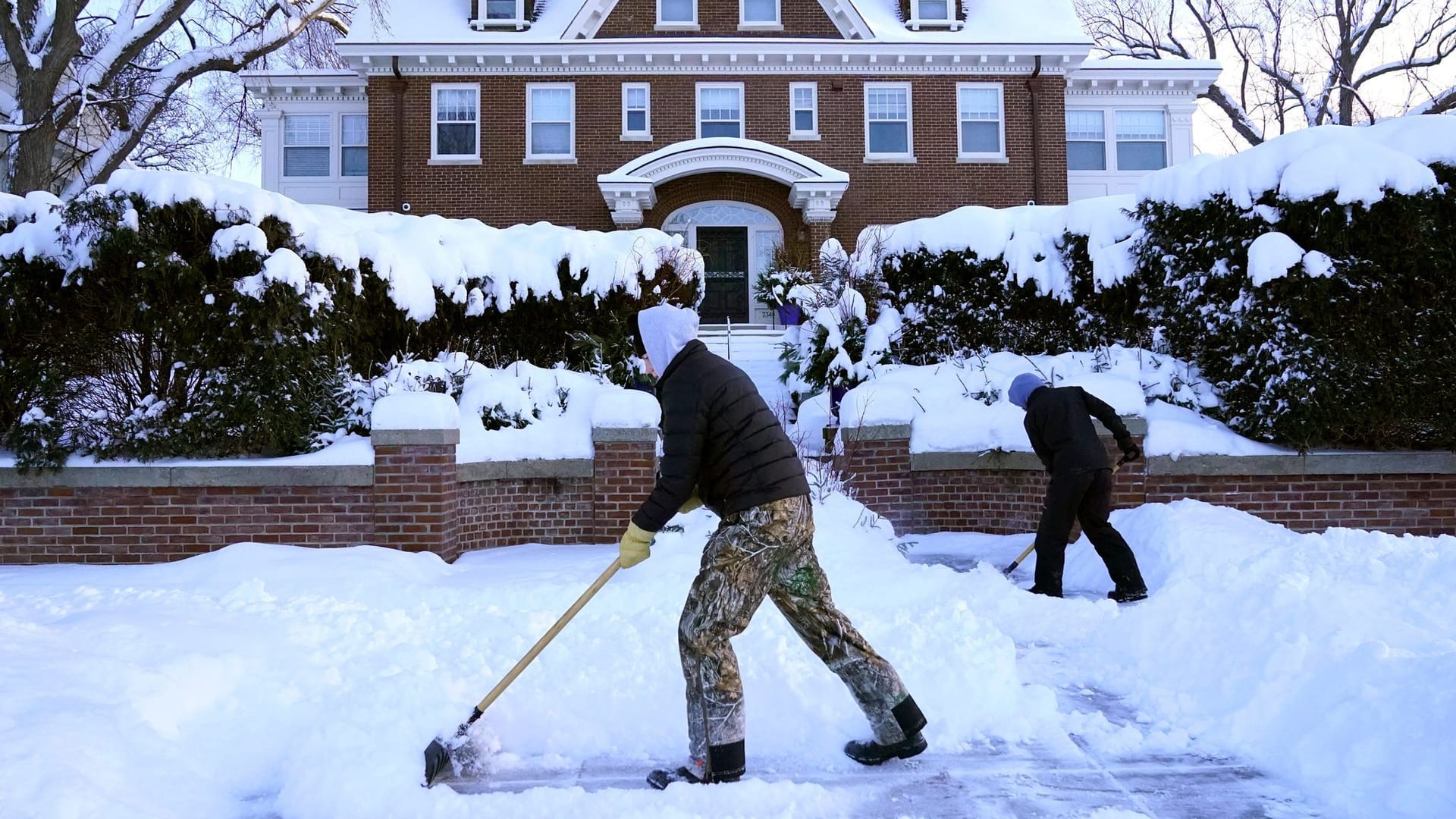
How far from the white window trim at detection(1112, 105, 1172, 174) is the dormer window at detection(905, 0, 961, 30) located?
12.7 ft

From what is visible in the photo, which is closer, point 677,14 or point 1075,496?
point 1075,496

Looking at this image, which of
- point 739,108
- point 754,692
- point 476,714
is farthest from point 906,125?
point 476,714

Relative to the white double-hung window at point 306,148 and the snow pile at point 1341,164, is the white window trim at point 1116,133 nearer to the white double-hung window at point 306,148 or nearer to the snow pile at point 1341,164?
the snow pile at point 1341,164

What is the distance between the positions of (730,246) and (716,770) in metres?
17.4

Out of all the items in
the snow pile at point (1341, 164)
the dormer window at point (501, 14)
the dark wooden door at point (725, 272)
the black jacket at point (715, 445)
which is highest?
the dormer window at point (501, 14)

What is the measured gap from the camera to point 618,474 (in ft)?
26.8

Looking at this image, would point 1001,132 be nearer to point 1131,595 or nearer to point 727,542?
point 1131,595

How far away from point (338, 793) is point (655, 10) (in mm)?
19383

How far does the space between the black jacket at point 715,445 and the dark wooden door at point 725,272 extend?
16600 millimetres

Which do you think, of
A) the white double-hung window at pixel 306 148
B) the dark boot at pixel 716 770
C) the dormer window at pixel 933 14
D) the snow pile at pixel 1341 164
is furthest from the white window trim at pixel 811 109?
the dark boot at pixel 716 770

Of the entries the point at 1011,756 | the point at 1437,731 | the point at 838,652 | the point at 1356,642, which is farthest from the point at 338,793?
the point at 1356,642

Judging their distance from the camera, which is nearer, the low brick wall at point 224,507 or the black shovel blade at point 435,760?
the black shovel blade at point 435,760

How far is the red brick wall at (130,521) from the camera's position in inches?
287

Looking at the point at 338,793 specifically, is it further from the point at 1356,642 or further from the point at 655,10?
the point at 655,10
